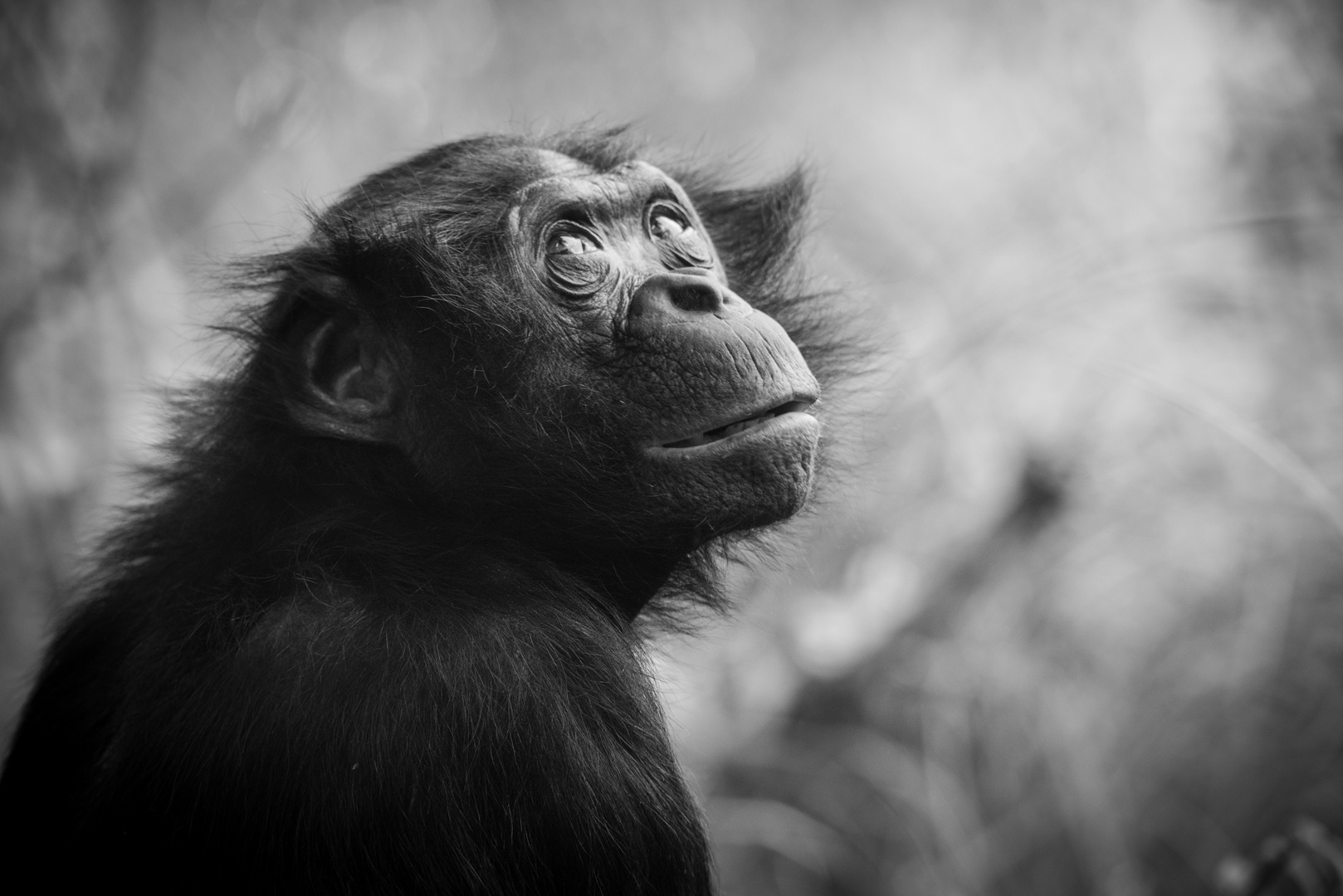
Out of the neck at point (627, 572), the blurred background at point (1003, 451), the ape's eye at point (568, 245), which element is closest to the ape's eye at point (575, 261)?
the ape's eye at point (568, 245)

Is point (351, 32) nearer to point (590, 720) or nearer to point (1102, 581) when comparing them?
point (1102, 581)

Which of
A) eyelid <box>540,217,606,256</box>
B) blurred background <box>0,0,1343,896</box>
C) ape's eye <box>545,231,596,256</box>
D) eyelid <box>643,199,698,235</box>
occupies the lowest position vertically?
blurred background <box>0,0,1343,896</box>

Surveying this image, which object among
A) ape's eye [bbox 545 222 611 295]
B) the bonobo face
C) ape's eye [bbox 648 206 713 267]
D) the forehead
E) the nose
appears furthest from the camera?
ape's eye [bbox 648 206 713 267]

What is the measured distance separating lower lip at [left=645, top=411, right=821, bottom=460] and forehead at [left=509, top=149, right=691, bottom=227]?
0.76m

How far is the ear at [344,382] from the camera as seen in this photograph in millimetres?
2377

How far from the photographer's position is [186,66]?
6.78 m

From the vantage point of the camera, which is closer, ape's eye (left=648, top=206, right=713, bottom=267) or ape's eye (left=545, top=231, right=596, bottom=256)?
ape's eye (left=545, top=231, right=596, bottom=256)

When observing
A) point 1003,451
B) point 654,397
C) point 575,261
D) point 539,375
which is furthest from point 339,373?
point 1003,451

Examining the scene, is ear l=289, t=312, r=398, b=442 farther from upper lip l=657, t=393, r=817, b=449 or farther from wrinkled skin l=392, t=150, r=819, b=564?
upper lip l=657, t=393, r=817, b=449

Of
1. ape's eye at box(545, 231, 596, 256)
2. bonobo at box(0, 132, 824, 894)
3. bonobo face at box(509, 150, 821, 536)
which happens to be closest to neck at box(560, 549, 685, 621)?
bonobo at box(0, 132, 824, 894)

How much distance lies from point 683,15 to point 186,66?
5.05 metres

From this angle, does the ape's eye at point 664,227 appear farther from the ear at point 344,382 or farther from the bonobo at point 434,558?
the ear at point 344,382

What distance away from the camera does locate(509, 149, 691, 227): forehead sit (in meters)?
2.66

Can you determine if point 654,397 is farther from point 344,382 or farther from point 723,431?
point 344,382
